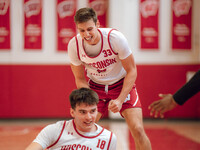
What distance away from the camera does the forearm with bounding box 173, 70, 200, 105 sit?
1.89 meters

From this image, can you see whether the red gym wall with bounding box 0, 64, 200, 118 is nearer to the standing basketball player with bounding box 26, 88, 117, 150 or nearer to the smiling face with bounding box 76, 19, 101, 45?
the smiling face with bounding box 76, 19, 101, 45

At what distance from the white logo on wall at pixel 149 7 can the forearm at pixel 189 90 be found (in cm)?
516

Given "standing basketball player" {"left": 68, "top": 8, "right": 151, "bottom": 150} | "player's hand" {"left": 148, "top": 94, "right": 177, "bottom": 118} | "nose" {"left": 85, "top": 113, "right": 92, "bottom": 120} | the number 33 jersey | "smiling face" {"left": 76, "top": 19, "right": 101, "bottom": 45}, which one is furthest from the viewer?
the number 33 jersey

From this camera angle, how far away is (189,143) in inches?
179

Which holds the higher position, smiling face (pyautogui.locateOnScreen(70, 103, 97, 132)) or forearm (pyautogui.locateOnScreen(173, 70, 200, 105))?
forearm (pyautogui.locateOnScreen(173, 70, 200, 105))

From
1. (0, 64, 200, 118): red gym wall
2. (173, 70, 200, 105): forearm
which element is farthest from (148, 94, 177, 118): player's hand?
(0, 64, 200, 118): red gym wall

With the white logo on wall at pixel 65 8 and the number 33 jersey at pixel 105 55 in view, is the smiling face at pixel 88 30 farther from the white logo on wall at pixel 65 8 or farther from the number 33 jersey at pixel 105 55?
the white logo on wall at pixel 65 8

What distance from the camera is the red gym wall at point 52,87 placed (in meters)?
6.79

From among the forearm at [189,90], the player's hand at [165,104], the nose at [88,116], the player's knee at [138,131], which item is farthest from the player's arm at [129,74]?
the nose at [88,116]

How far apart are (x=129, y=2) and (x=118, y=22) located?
1.91ft

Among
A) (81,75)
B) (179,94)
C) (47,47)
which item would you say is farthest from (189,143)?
(47,47)

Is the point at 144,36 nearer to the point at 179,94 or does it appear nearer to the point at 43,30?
the point at 43,30

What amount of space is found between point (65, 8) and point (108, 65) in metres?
4.48

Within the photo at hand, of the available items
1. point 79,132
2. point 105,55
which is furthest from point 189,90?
point 105,55
